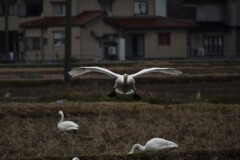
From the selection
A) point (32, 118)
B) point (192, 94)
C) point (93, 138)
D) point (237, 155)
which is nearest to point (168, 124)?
point (93, 138)

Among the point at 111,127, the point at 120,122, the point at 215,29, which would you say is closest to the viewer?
the point at 111,127

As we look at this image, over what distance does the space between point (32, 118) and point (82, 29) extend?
3343cm

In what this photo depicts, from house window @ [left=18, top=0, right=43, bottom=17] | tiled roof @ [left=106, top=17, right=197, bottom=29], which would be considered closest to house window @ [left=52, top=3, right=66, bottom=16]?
house window @ [left=18, top=0, right=43, bottom=17]

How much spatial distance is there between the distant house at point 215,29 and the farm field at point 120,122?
2903cm

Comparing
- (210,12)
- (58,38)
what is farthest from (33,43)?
(210,12)

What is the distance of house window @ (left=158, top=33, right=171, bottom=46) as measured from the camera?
52625mm

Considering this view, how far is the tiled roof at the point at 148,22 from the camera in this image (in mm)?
51125

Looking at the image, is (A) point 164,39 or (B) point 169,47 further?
(A) point 164,39

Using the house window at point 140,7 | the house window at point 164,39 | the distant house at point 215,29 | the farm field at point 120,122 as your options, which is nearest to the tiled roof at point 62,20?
the house window at point 140,7

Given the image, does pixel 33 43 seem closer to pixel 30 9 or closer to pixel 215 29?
pixel 30 9

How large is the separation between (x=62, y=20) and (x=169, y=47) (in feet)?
25.3

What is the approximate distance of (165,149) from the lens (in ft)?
36.3

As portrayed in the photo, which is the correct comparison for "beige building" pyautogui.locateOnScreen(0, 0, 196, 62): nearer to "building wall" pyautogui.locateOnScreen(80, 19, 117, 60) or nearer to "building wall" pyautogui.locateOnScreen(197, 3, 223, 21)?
"building wall" pyautogui.locateOnScreen(80, 19, 117, 60)

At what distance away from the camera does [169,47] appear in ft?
172
